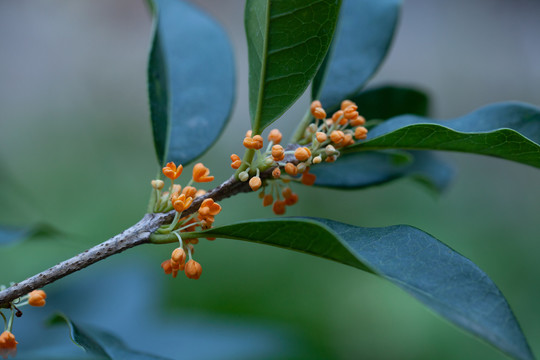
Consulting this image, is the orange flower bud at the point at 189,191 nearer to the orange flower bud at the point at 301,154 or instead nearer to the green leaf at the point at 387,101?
the orange flower bud at the point at 301,154

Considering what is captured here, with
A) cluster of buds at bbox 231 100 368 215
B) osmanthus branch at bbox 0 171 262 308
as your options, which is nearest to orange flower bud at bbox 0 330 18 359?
osmanthus branch at bbox 0 171 262 308

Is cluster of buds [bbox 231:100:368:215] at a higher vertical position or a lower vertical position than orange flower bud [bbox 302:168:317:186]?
higher

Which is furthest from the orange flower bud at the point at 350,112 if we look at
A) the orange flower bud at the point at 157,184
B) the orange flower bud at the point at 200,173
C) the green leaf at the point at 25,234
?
the green leaf at the point at 25,234

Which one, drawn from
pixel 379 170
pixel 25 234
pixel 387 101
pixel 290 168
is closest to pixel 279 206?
pixel 290 168

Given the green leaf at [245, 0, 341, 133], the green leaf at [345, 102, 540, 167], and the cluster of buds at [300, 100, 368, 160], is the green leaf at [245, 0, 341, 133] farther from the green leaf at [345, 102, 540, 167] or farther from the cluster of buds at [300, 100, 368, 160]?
the green leaf at [345, 102, 540, 167]

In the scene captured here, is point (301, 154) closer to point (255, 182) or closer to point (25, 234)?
point (255, 182)

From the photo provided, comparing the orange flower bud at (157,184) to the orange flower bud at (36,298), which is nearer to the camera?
the orange flower bud at (36,298)

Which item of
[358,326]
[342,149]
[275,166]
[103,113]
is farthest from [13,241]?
[103,113]
